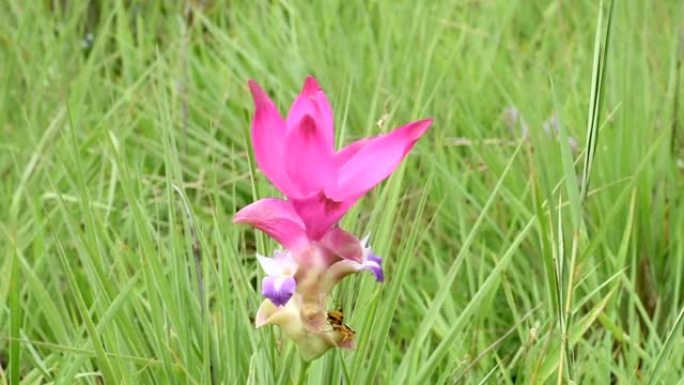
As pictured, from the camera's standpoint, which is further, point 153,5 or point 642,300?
point 153,5

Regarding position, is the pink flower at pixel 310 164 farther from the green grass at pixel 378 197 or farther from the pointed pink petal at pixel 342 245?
the green grass at pixel 378 197

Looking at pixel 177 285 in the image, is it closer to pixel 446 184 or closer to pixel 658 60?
pixel 446 184

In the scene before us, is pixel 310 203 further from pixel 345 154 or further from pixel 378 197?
pixel 378 197

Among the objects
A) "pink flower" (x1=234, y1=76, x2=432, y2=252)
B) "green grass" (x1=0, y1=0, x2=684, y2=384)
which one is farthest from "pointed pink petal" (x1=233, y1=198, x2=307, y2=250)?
"green grass" (x1=0, y1=0, x2=684, y2=384)

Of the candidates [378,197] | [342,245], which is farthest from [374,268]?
[378,197]

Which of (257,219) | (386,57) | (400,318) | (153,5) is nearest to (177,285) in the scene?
(257,219)

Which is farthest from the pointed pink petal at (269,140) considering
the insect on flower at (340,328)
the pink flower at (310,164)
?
the insect on flower at (340,328)

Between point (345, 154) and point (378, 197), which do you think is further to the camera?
point (378, 197)
